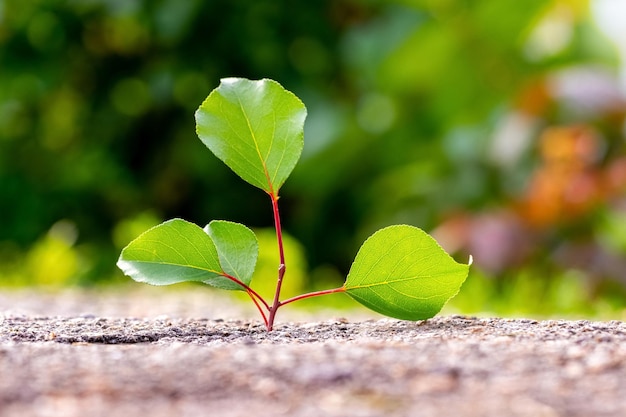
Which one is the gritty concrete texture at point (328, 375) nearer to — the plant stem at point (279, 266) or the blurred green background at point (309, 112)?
the plant stem at point (279, 266)

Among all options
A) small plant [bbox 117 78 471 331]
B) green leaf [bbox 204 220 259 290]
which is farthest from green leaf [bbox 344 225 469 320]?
green leaf [bbox 204 220 259 290]

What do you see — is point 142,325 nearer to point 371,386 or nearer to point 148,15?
point 371,386

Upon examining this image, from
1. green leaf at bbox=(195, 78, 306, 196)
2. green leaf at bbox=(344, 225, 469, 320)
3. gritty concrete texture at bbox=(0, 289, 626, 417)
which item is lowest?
gritty concrete texture at bbox=(0, 289, 626, 417)

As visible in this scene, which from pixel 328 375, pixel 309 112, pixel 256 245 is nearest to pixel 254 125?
pixel 256 245

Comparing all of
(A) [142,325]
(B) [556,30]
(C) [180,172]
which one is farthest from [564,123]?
(A) [142,325]

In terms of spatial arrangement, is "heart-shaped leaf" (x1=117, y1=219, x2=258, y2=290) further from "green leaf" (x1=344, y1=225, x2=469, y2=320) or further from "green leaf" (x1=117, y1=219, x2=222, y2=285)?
"green leaf" (x1=344, y1=225, x2=469, y2=320)

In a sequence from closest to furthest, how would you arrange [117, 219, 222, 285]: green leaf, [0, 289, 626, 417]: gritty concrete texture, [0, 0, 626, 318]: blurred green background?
[0, 289, 626, 417]: gritty concrete texture → [117, 219, 222, 285]: green leaf → [0, 0, 626, 318]: blurred green background

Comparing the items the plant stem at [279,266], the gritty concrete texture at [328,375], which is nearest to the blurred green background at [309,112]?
the plant stem at [279,266]
